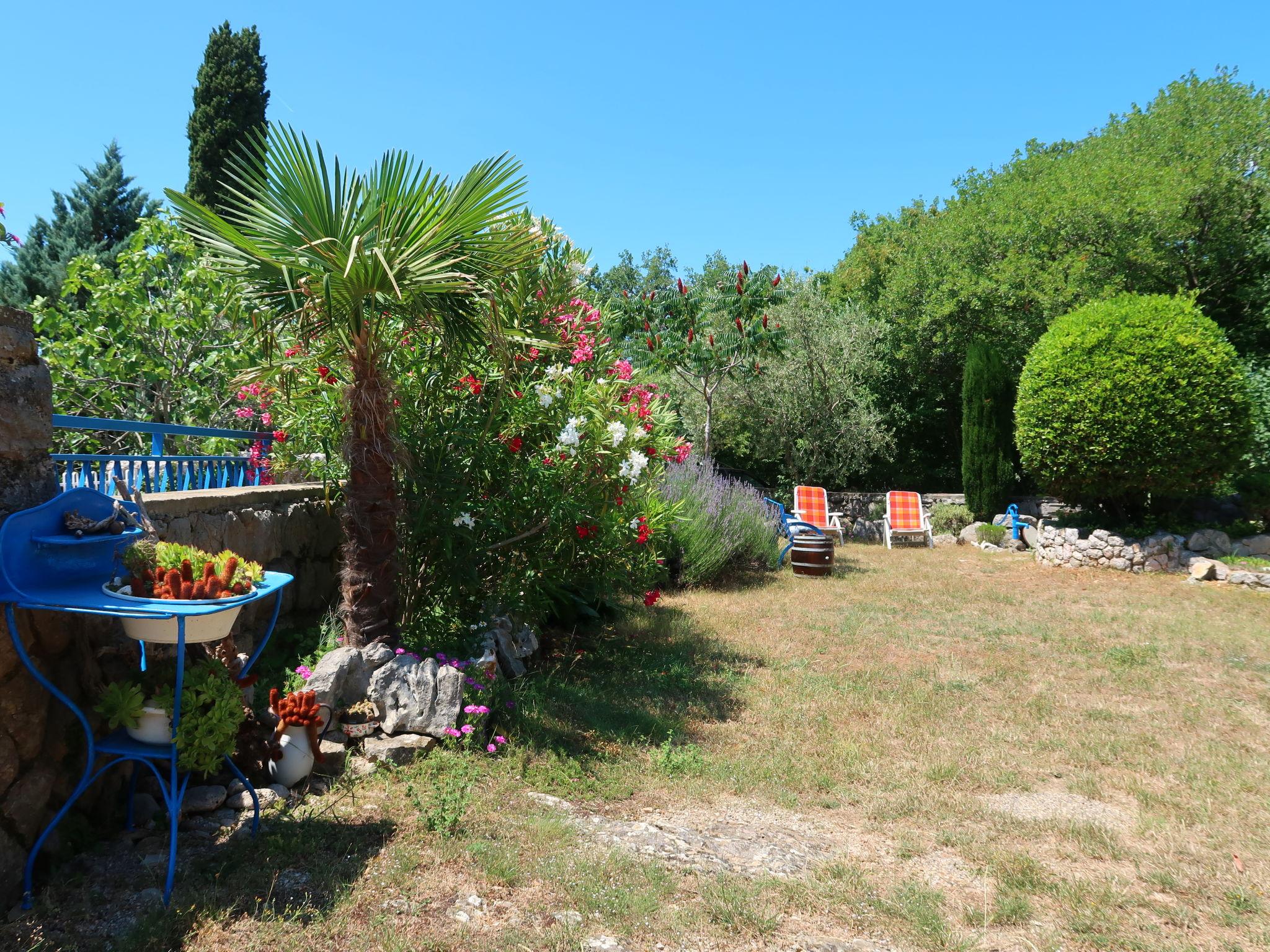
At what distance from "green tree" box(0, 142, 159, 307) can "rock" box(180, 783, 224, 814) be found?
14.6 metres

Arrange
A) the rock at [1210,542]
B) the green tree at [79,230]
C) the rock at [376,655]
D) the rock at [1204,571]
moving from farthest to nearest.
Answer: the green tree at [79,230], the rock at [1210,542], the rock at [1204,571], the rock at [376,655]

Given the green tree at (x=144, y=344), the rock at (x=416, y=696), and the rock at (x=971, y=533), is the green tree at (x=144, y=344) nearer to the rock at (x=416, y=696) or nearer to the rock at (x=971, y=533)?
the rock at (x=416, y=696)

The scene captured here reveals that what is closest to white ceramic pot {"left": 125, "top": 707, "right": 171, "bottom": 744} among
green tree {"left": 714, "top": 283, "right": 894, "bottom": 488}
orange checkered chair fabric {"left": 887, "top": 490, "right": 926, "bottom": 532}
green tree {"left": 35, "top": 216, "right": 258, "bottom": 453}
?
green tree {"left": 35, "top": 216, "right": 258, "bottom": 453}

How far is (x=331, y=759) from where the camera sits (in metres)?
3.10

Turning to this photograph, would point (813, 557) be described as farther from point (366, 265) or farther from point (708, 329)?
point (366, 265)

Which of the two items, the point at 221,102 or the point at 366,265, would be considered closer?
the point at 366,265

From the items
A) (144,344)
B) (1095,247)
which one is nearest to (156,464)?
(144,344)

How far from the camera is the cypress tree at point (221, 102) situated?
575 inches

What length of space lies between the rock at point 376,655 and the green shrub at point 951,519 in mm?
11323

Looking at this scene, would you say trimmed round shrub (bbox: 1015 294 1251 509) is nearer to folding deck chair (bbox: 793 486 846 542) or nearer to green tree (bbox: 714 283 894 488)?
folding deck chair (bbox: 793 486 846 542)

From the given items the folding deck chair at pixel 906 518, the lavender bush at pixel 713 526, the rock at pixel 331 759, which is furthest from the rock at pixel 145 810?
the folding deck chair at pixel 906 518

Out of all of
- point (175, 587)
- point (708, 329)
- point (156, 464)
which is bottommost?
point (175, 587)

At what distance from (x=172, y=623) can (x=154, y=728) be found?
1.15 ft

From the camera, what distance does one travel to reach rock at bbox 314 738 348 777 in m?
3.07
